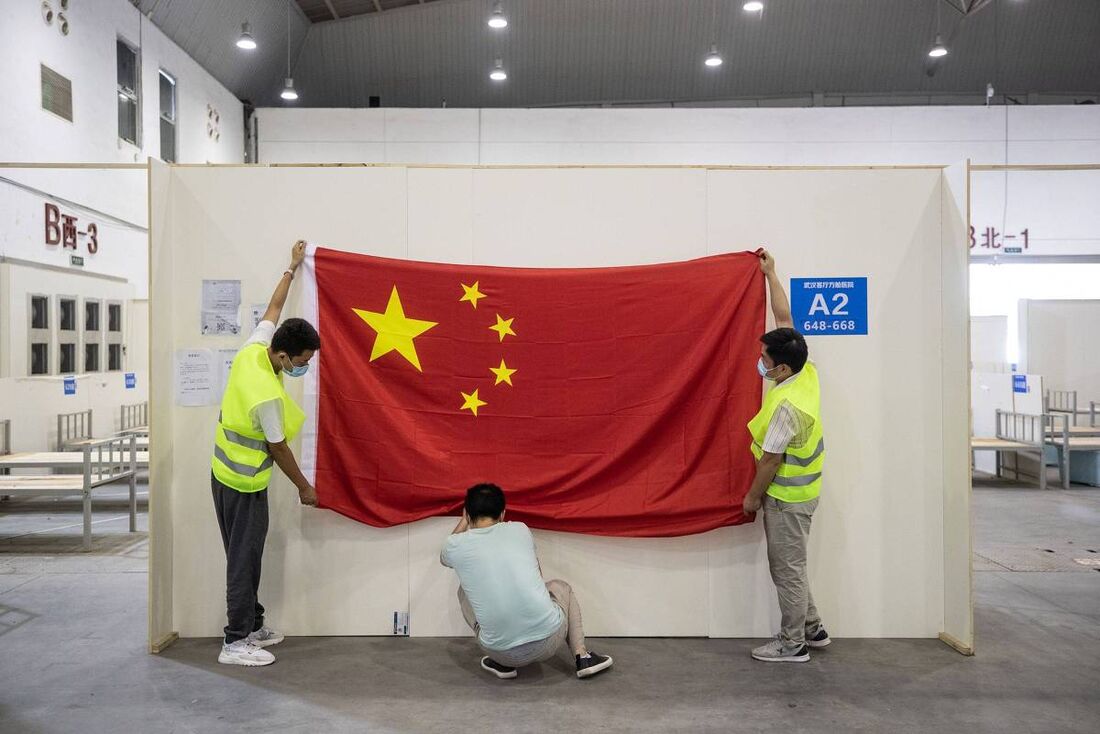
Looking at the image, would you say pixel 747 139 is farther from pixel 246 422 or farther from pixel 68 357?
pixel 246 422

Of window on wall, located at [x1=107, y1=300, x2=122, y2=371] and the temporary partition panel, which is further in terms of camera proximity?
window on wall, located at [x1=107, y1=300, x2=122, y2=371]

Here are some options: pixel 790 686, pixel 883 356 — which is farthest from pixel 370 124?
pixel 790 686

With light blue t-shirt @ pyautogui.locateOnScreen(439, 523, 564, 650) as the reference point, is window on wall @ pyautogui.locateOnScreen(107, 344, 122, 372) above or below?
above

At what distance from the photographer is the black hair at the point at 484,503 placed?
10.3 ft

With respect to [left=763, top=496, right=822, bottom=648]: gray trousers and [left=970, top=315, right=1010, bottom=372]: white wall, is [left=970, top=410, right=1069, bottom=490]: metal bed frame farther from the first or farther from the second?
[left=763, top=496, right=822, bottom=648]: gray trousers

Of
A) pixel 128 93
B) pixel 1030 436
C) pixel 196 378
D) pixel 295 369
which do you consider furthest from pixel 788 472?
pixel 128 93

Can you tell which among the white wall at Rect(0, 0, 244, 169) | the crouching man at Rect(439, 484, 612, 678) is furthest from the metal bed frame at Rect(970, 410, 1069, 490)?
the white wall at Rect(0, 0, 244, 169)

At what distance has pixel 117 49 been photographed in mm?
8211

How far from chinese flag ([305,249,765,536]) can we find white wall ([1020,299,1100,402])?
29.0 feet

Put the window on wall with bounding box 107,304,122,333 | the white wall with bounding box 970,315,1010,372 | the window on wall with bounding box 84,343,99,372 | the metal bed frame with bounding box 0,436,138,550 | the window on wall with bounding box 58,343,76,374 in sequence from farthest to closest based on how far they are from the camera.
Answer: the white wall with bounding box 970,315,1010,372 < the window on wall with bounding box 107,304,122,333 < the window on wall with bounding box 84,343,99,372 < the window on wall with bounding box 58,343,76,374 < the metal bed frame with bounding box 0,436,138,550

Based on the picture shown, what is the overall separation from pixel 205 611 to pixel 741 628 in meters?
2.49

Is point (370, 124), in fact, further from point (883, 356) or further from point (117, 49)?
point (883, 356)

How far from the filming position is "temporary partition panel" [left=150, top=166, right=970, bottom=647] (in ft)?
11.9

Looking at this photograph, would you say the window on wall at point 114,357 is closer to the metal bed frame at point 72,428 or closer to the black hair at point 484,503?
the metal bed frame at point 72,428
